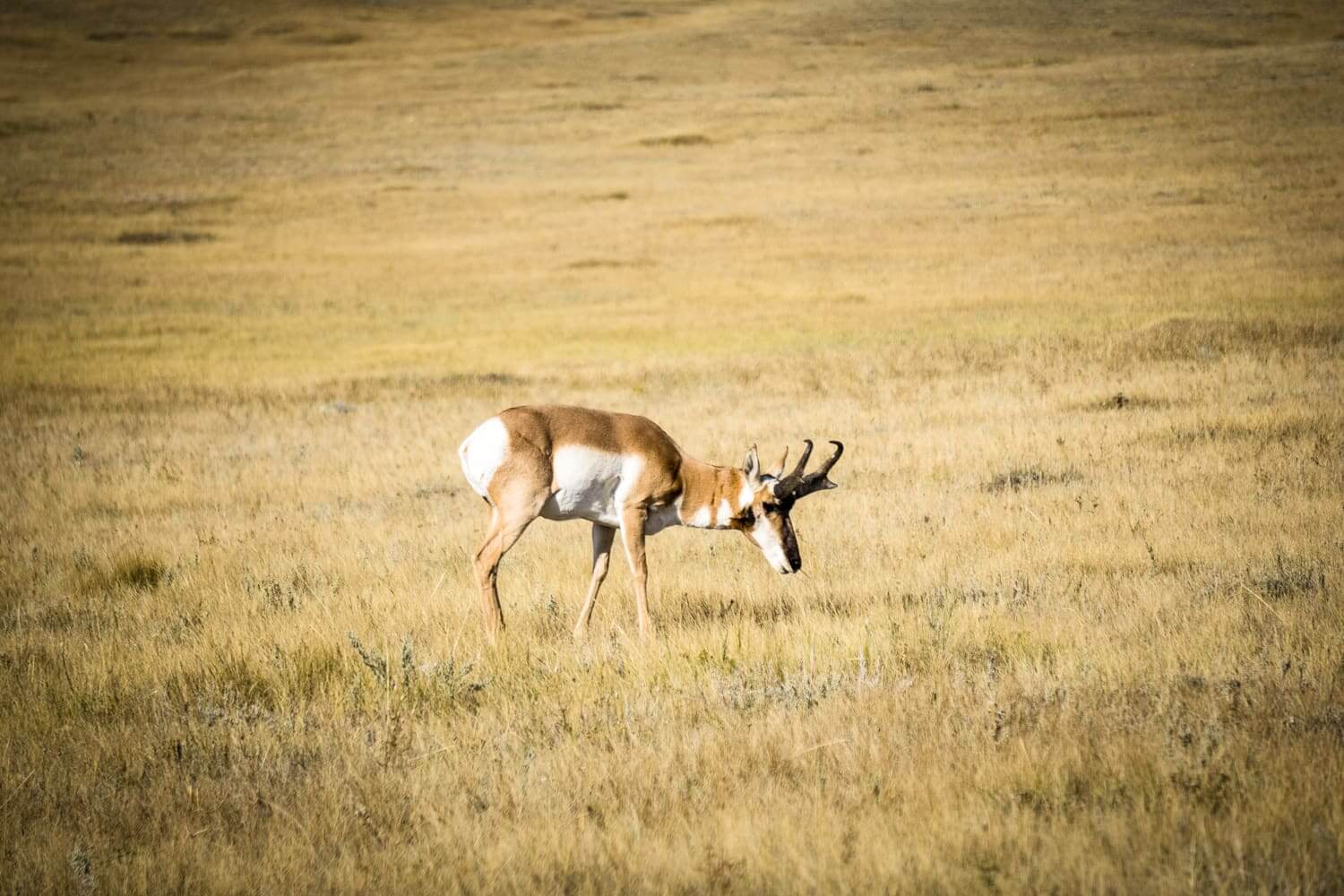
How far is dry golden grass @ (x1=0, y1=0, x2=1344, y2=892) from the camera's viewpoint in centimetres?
471

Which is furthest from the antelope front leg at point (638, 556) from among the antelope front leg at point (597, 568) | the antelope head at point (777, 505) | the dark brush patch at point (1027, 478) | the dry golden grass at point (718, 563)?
the dark brush patch at point (1027, 478)

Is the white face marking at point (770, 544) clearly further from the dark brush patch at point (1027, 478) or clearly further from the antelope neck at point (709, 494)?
the dark brush patch at point (1027, 478)

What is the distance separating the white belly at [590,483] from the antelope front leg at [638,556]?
0.38 feet

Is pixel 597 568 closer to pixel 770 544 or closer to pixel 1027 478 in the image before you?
pixel 770 544

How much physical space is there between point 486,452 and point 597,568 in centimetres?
121

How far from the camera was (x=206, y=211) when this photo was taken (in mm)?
56406

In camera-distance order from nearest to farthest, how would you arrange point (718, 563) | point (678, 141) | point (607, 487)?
point (607, 487) → point (718, 563) → point (678, 141)

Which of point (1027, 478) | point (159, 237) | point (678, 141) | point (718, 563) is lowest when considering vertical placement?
point (718, 563)

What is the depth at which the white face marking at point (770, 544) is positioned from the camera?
823cm

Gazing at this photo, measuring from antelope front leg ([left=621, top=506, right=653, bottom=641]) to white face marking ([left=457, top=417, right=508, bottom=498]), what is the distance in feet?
3.24

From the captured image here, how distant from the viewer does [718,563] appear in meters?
10.2

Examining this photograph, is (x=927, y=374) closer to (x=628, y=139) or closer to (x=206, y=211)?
(x=206, y=211)

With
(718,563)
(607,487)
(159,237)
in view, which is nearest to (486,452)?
(607,487)

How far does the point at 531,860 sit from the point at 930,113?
→ 230 feet
